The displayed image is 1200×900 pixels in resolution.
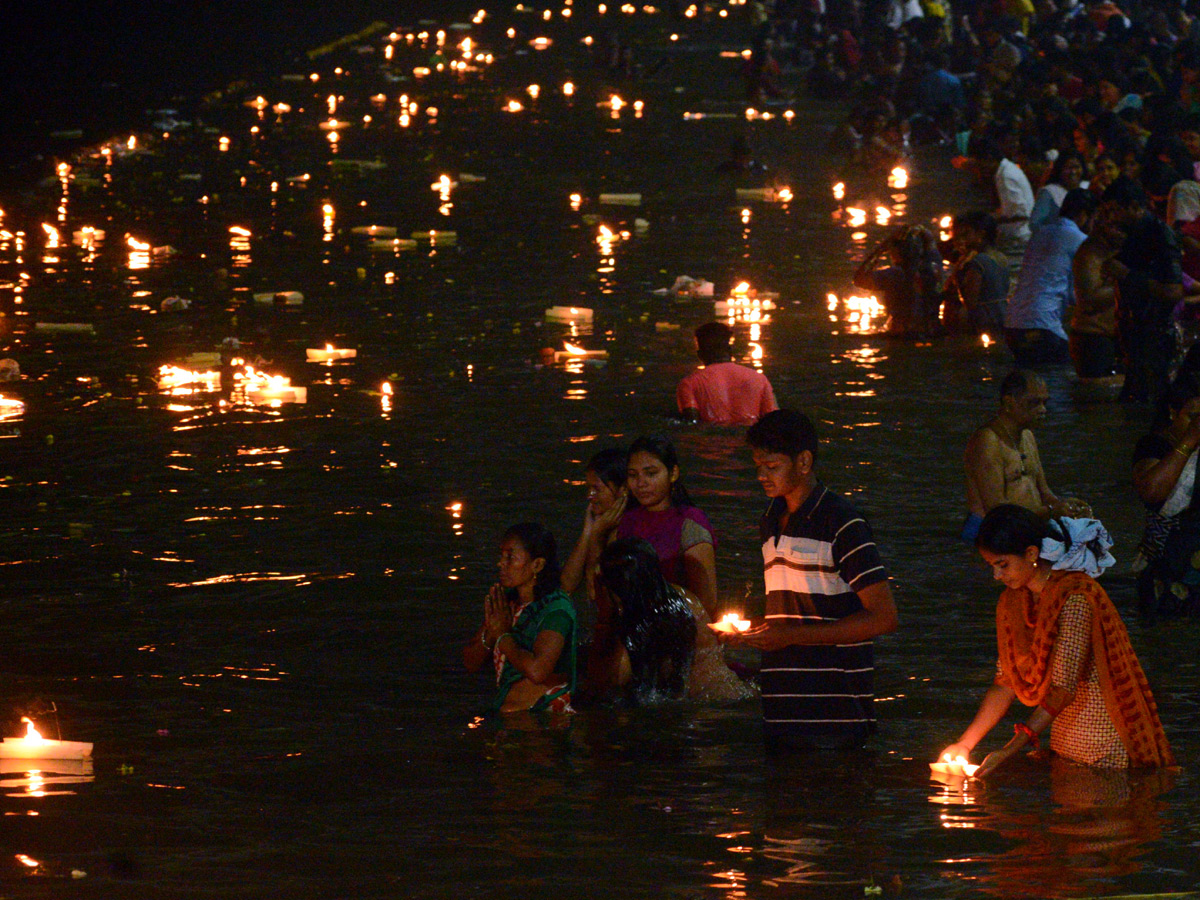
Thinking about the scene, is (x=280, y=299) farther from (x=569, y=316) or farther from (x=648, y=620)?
(x=648, y=620)

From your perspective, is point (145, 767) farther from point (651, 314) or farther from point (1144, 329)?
point (651, 314)

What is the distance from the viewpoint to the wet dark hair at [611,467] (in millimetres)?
7832

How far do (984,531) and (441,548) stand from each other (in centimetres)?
472

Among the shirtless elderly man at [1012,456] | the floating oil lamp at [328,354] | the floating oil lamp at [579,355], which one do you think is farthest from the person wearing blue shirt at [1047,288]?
the floating oil lamp at [328,354]

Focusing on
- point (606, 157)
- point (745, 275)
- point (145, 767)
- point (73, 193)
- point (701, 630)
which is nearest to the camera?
point (145, 767)

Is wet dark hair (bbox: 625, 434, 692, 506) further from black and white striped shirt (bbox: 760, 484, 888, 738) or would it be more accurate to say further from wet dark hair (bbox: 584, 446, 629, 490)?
black and white striped shirt (bbox: 760, 484, 888, 738)

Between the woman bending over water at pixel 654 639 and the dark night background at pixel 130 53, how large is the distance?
67.3 feet

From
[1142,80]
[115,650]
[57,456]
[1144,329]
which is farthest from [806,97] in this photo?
[115,650]

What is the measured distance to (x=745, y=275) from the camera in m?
19.1

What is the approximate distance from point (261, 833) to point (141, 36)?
4072 centimetres

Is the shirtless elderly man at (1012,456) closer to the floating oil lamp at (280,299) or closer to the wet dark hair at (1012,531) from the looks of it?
the wet dark hair at (1012,531)

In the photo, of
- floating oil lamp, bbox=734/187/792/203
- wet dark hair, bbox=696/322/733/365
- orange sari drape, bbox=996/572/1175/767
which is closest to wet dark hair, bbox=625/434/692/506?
orange sari drape, bbox=996/572/1175/767

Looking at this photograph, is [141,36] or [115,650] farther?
[141,36]

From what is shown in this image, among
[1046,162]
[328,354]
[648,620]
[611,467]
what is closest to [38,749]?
[648,620]
